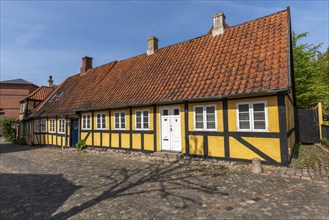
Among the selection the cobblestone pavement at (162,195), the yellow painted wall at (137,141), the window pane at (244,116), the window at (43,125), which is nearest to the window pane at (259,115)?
the window pane at (244,116)

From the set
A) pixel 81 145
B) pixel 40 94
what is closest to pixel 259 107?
pixel 81 145

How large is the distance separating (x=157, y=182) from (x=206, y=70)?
5.95 meters

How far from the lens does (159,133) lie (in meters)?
10.8

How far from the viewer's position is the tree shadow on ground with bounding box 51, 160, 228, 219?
5.06 metres

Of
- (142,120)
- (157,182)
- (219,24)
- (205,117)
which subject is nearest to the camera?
(157,182)

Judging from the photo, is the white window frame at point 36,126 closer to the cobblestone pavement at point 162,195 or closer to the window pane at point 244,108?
the cobblestone pavement at point 162,195

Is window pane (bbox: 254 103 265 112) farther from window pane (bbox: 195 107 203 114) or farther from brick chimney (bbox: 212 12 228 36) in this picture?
brick chimney (bbox: 212 12 228 36)

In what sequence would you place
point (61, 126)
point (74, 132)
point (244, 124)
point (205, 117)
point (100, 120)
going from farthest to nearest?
point (61, 126)
point (74, 132)
point (100, 120)
point (205, 117)
point (244, 124)

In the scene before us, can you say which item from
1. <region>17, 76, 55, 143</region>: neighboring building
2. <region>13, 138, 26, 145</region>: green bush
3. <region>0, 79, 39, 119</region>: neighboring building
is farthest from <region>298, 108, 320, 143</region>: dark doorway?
<region>0, 79, 39, 119</region>: neighboring building

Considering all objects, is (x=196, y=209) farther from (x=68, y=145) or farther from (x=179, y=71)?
(x=68, y=145)

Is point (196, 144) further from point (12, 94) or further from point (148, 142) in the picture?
point (12, 94)

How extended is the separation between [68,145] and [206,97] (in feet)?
41.6

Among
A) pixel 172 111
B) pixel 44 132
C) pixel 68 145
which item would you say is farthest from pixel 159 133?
pixel 44 132

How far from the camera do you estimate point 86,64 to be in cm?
2066
